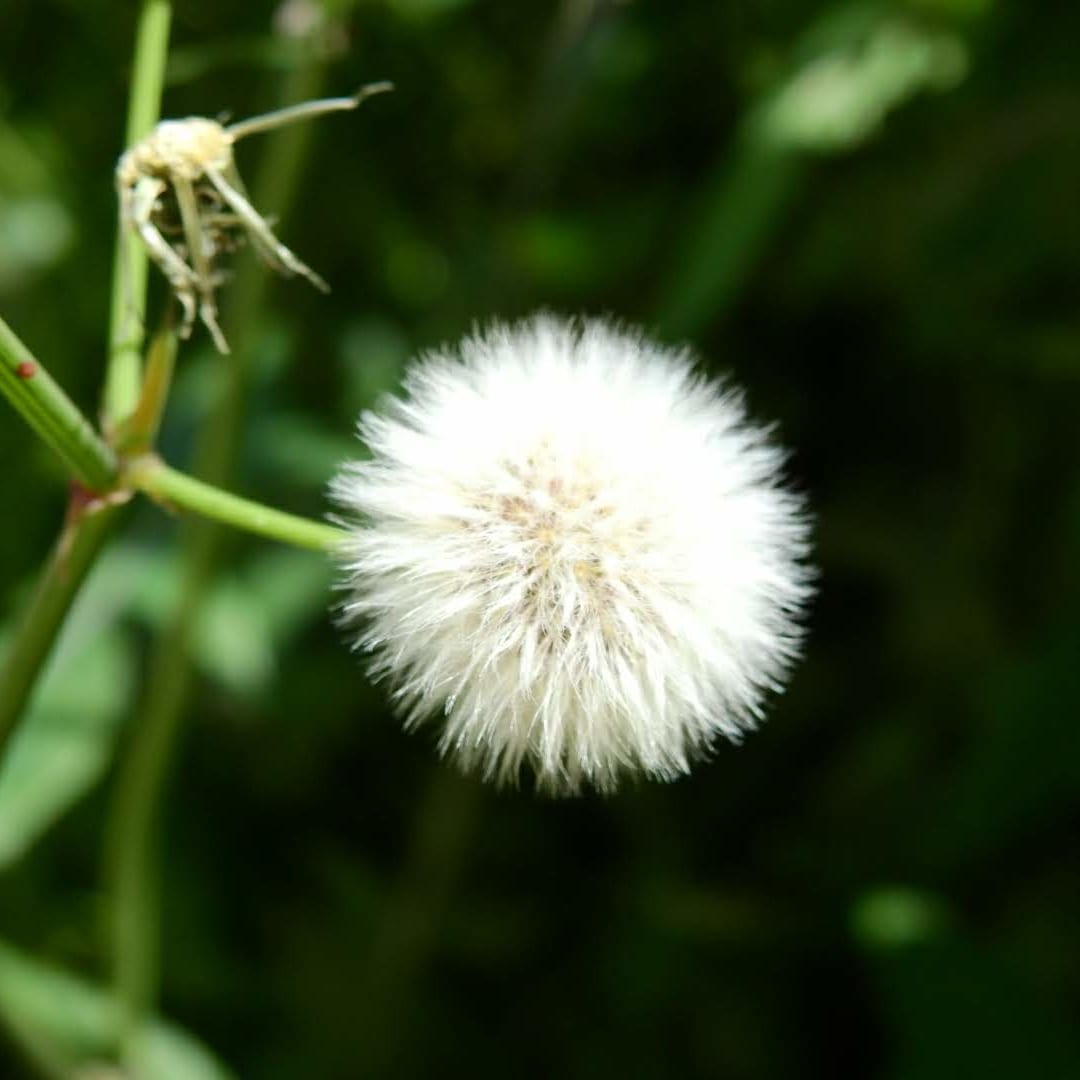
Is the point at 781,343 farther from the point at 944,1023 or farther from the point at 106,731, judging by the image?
the point at 106,731

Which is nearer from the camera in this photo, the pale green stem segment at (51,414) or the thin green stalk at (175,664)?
the pale green stem segment at (51,414)

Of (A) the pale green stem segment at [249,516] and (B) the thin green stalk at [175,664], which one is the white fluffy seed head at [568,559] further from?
(B) the thin green stalk at [175,664]

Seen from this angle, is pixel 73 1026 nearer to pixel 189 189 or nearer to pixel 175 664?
pixel 175 664

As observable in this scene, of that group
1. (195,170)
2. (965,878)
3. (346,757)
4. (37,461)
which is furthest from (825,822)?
(195,170)

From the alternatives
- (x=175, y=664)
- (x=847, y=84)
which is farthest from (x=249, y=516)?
(x=847, y=84)

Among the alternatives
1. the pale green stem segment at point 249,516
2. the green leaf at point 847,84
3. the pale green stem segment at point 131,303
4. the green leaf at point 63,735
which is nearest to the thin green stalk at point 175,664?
the green leaf at point 63,735

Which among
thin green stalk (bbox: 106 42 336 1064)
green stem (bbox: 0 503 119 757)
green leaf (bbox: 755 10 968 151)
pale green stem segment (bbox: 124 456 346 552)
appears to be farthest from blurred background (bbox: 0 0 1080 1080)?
pale green stem segment (bbox: 124 456 346 552)

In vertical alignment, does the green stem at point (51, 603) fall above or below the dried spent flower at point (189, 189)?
below
